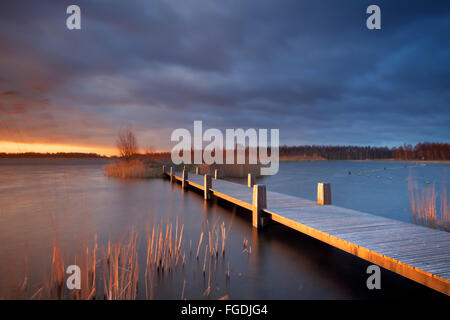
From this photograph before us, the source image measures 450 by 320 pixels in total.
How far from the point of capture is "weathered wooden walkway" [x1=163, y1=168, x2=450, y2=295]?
3.22 meters

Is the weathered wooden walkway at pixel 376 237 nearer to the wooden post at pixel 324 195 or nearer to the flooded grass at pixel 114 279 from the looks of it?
the wooden post at pixel 324 195

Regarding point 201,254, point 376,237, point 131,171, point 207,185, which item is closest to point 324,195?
point 376,237

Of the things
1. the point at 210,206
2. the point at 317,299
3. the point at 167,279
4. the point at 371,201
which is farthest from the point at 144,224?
the point at 371,201

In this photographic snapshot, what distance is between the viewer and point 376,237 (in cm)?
438

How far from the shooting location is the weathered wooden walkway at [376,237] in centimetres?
322

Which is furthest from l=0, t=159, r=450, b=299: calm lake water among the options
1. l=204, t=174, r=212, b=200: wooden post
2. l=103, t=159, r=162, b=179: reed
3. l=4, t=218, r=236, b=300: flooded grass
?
l=103, t=159, r=162, b=179: reed

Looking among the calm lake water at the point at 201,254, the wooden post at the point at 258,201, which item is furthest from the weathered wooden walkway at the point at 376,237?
the calm lake water at the point at 201,254

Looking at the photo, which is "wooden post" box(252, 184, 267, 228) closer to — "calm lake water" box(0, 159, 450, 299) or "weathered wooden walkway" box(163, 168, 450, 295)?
"weathered wooden walkway" box(163, 168, 450, 295)

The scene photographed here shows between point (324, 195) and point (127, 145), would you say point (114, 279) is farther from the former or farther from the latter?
point (127, 145)

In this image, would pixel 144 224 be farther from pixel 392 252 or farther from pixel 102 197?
pixel 392 252

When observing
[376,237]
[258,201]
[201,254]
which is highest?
[258,201]
